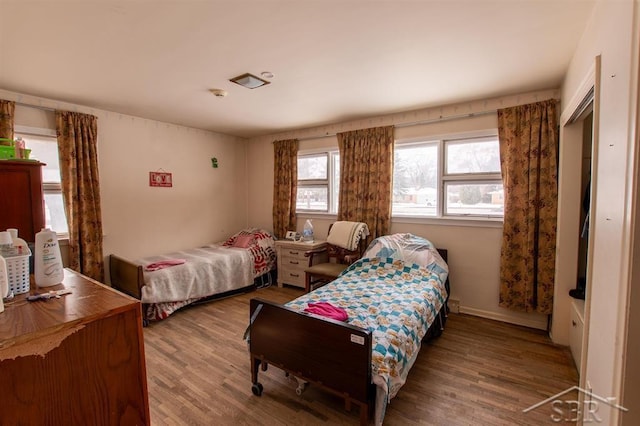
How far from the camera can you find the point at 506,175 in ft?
9.91

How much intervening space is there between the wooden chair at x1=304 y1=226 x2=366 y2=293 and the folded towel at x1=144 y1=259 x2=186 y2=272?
158 cm

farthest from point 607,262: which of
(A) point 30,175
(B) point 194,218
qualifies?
(B) point 194,218

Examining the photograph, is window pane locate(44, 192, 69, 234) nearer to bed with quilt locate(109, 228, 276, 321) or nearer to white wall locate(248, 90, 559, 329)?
bed with quilt locate(109, 228, 276, 321)

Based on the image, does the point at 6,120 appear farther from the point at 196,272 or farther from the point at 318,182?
the point at 318,182

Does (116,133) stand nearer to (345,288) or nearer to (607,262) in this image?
(345,288)

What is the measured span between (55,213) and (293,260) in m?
2.85

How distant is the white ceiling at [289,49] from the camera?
1664 mm

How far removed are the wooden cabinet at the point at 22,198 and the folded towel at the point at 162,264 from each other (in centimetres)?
137

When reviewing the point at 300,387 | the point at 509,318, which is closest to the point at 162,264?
the point at 300,387

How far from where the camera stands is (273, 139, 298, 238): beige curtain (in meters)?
4.62

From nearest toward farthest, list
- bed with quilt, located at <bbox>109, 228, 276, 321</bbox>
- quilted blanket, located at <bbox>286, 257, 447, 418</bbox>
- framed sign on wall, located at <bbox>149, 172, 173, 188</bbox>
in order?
1. quilted blanket, located at <bbox>286, 257, 447, 418</bbox>
2. bed with quilt, located at <bbox>109, 228, 276, 321</bbox>
3. framed sign on wall, located at <bbox>149, 172, 173, 188</bbox>

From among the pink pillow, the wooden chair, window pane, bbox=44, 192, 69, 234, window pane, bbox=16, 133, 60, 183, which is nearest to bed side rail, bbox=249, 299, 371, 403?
the wooden chair

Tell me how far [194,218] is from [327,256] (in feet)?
7.30

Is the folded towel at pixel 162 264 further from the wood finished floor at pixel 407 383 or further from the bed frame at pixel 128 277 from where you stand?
the wood finished floor at pixel 407 383
